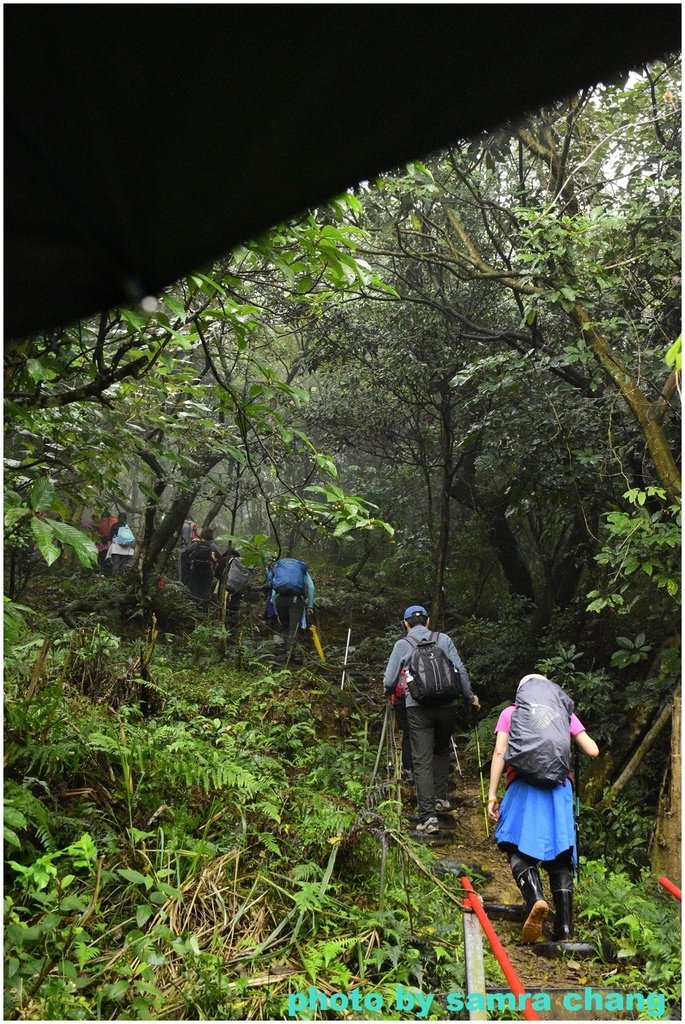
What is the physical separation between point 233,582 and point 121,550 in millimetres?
1926

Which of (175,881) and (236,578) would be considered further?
(236,578)

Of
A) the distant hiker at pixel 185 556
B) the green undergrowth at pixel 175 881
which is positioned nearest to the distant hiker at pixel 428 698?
the green undergrowth at pixel 175 881

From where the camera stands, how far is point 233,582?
10422 mm

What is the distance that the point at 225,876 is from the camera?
11.8ft

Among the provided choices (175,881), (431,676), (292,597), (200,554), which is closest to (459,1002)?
(175,881)

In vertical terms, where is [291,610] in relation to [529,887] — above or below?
above

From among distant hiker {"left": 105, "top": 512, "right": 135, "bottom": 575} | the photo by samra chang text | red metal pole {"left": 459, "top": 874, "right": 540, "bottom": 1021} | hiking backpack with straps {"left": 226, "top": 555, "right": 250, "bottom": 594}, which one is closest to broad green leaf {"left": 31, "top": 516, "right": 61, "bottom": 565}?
red metal pole {"left": 459, "top": 874, "right": 540, "bottom": 1021}

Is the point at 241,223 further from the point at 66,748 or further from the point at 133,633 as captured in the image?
the point at 133,633

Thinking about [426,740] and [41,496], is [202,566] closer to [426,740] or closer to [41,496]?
[426,740]

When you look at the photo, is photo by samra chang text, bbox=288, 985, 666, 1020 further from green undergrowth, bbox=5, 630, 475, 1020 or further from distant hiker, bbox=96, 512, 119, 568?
distant hiker, bbox=96, 512, 119, 568

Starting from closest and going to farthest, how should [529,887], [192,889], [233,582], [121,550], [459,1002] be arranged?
[459,1002]
[192,889]
[529,887]
[233,582]
[121,550]

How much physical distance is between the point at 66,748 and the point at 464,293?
290 inches

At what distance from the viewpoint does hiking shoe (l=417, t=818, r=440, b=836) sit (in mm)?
5520

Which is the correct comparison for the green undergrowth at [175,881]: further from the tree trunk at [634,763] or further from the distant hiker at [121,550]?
the distant hiker at [121,550]
